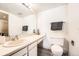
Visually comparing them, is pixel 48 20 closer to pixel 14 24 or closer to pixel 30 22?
pixel 30 22

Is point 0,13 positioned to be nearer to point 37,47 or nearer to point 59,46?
point 37,47

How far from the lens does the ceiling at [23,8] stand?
1547mm

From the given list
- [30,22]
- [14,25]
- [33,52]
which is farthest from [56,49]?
[14,25]

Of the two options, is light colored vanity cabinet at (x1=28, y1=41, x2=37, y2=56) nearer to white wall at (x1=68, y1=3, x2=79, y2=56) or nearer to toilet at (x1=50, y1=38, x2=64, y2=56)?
toilet at (x1=50, y1=38, x2=64, y2=56)

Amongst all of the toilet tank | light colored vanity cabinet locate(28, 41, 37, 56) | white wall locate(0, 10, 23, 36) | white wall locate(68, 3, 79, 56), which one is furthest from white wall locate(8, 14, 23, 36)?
white wall locate(68, 3, 79, 56)

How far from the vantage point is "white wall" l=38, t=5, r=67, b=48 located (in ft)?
5.32

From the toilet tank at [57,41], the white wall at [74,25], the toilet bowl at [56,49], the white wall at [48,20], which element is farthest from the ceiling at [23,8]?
the toilet bowl at [56,49]

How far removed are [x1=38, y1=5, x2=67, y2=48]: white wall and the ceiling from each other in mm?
68

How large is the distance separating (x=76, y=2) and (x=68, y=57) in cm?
86

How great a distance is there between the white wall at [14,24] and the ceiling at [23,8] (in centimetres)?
8

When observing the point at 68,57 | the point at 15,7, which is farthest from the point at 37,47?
the point at 15,7

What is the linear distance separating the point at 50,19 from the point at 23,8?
1.65 feet

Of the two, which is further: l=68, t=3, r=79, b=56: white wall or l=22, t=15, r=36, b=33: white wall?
l=22, t=15, r=36, b=33: white wall

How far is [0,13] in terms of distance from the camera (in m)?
1.50
